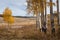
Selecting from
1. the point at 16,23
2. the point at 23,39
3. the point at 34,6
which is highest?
the point at 34,6

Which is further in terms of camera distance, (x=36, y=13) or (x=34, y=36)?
(x=36, y=13)

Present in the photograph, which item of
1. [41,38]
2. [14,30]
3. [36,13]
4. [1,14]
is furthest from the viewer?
[36,13]

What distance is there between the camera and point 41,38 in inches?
300

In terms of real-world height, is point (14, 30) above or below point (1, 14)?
below

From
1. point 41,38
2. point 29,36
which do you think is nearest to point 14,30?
point 29,36

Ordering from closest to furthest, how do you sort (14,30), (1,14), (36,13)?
(14,30) → (1,14) → (36,13)

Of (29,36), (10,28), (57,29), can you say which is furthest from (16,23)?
(57,29)

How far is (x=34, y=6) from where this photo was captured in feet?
29.8

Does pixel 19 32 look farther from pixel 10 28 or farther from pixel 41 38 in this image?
pixel 41 38

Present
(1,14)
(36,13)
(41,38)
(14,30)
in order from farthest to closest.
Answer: (36,13), (1,14), (14,30), (41,38)

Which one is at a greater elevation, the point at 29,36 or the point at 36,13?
the point at 36,13

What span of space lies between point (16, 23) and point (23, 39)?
1.28 m

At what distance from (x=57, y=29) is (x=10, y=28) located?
7.43 ft

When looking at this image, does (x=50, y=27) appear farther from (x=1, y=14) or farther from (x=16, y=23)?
(x=1, y=14)
